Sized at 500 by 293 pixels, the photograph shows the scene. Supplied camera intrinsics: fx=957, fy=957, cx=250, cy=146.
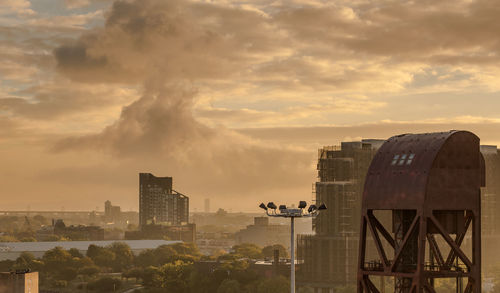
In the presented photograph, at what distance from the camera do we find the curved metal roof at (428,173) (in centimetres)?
9944

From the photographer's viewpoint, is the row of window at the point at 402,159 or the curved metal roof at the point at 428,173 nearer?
the curved metal roof at the point at 428,173

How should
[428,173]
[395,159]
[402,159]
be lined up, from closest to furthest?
1. [428,173]
2. [402,159]
3. [395,159]

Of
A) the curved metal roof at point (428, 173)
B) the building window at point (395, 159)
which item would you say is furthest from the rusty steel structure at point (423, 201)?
the building window at point (395, 159)

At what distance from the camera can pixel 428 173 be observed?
325 ft

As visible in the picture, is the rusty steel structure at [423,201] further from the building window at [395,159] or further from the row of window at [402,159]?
the building window at [395,159]

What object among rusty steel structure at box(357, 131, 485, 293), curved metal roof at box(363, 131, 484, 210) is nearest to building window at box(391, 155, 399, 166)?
curved metal roof at box(363, 131, 484, 210)

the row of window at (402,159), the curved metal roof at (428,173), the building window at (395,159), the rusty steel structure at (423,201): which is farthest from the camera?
the building window at (395,159)

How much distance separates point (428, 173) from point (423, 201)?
304 cm

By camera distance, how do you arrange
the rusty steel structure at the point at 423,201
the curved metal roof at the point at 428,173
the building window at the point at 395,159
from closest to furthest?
the rusty steel structure at the point at 423,201 → the curved metal roof at the point at 428,173 → the building window at the point at 395,159

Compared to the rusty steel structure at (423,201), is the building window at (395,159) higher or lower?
higher

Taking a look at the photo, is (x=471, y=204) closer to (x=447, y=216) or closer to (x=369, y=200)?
(x=447, y=216)

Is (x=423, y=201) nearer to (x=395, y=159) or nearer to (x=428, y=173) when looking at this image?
(x=428, y=173)

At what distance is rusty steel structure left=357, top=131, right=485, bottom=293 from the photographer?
99000 mm

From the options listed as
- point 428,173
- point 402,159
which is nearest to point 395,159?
point 402,159
